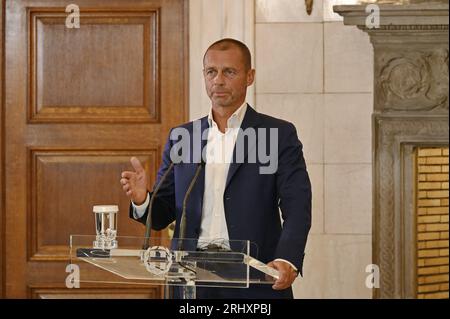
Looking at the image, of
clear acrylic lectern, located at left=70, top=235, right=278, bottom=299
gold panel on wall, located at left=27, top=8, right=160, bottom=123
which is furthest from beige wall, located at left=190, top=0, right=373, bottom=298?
clear acrylic lectern, located at left=70, top=235, right=278, bottom=299

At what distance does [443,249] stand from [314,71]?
120 cm

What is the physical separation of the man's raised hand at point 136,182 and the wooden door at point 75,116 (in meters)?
1.23

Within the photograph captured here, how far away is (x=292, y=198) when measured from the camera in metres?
2.67

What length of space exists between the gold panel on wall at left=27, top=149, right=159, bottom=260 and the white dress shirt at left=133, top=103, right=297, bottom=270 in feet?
3.26

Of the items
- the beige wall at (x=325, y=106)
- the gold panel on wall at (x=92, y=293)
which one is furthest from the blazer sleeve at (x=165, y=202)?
the gold panel on wall at (x=92, y=293)

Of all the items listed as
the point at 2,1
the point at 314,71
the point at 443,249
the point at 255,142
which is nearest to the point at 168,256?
the point at 255,142

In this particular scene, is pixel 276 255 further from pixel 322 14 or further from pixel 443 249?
pixel 443 249

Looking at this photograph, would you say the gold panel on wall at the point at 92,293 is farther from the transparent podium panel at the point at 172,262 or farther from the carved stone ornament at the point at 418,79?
the transparent podium panel at the point at 172,262

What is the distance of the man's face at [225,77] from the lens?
9.12ft

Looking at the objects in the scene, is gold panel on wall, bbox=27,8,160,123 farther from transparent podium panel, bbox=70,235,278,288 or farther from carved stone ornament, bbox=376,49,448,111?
transparent podium panel, bbox=70,235,278,288

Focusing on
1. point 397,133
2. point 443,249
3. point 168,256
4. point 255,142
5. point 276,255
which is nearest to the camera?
point 168,256

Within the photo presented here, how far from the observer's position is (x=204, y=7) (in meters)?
3.67

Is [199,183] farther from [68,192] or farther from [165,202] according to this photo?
[68,192]

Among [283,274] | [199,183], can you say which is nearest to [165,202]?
[199,183]
